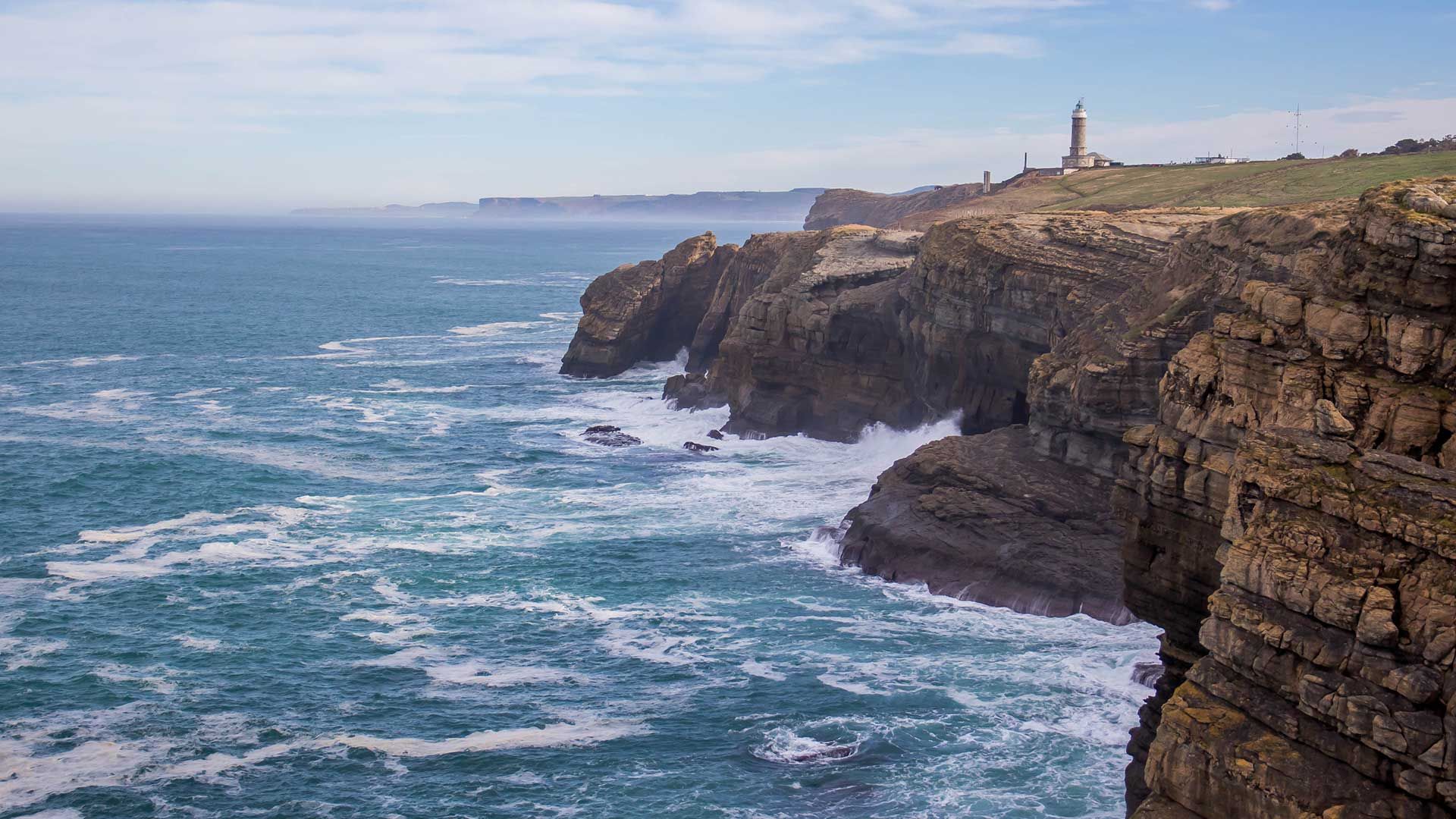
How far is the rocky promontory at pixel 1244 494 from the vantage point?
2067 cm

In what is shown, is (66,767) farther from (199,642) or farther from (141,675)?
(199,642)

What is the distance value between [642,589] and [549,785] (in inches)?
632

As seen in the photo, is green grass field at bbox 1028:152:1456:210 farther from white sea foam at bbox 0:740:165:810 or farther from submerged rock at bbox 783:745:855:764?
white sea foam at bbox 0:740:165:810

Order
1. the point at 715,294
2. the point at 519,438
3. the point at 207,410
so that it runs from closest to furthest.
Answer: the point at 519,438 < the point at 207,410 < the point at 715,294

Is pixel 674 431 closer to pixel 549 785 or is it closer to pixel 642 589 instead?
pixel 642 589

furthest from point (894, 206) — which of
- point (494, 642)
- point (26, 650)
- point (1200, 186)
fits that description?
point (26, 650)

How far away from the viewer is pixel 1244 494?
23.9m

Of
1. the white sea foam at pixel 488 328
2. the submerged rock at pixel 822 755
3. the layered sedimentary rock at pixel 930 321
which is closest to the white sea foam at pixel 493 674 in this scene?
the submerged rock at pixel 822 755

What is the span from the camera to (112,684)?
40.8 meters

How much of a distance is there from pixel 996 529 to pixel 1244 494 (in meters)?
25.6

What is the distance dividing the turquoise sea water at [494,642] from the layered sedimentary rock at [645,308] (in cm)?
1961

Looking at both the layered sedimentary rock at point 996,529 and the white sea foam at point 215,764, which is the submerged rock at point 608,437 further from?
the white sea foam at point 215,764

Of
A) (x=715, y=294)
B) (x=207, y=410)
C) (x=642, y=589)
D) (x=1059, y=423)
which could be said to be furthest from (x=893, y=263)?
(x=207, y=410)

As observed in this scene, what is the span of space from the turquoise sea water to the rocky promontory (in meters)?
4.07
